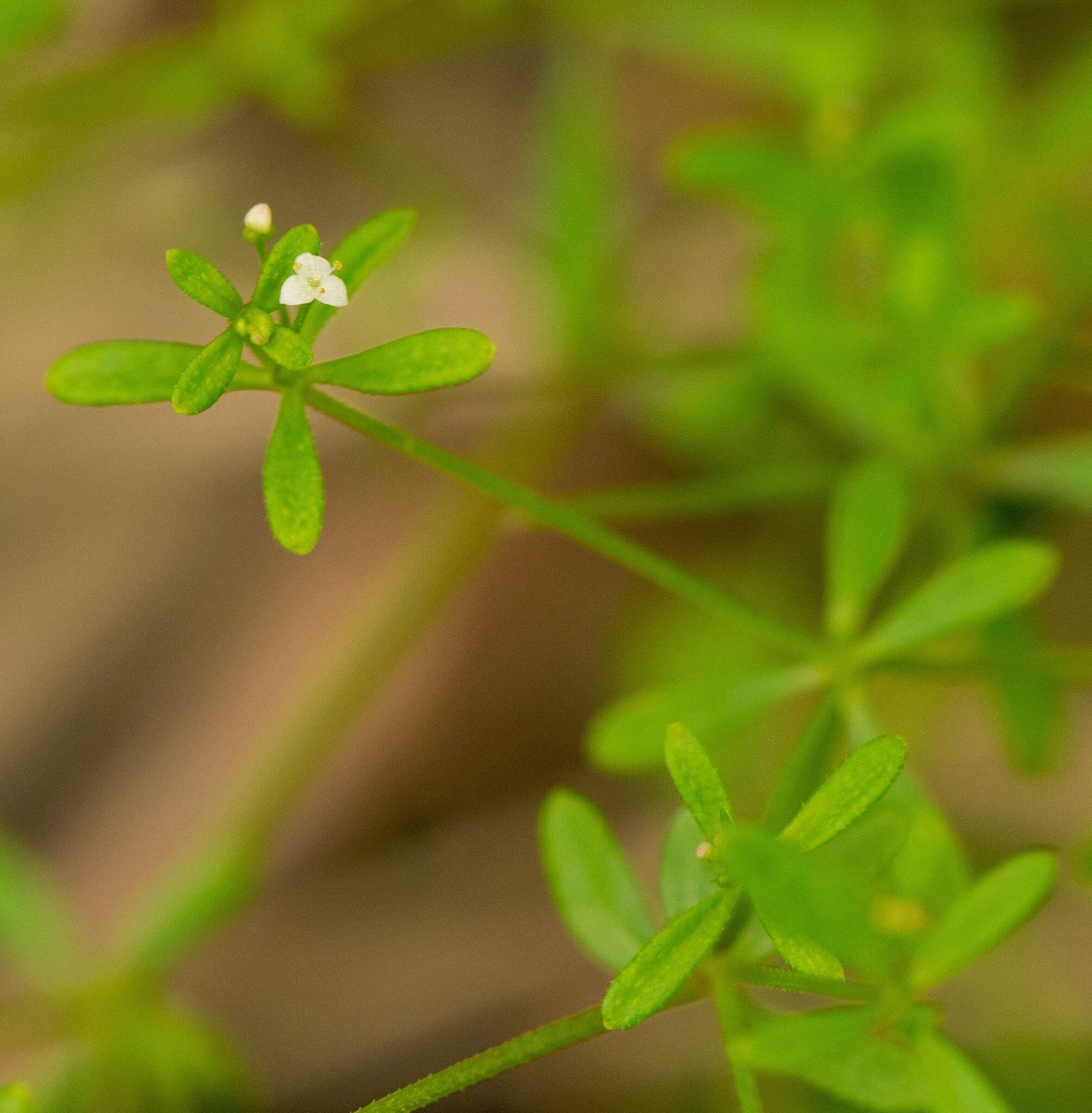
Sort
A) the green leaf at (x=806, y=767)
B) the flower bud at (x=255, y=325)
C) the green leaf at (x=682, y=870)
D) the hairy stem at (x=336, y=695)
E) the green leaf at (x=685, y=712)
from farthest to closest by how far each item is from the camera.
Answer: the hairy stem at (x=336, y=695) → the green leaf at (x=685, y=712) → the green leaf at (x=806, y=767) → the green leaf at (x=682, y=870) → the flower bud at (x=255, y=325)

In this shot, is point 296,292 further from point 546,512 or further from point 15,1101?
point 15,1101

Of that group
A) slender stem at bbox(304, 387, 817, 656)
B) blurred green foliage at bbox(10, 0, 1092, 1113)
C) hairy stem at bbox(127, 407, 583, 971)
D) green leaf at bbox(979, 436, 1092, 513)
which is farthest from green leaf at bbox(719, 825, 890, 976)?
hairy stem at bbox(127, 407, 583, 971)

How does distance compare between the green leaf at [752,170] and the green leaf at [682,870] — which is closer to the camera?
the green leaf at [682,870]

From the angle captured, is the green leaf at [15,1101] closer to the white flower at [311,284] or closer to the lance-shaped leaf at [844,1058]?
the lance-shaped leaf at [844,1058]

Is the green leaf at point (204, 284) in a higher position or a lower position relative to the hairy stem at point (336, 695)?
lower

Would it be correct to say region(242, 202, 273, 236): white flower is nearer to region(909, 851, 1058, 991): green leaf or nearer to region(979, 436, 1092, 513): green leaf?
region(909, 851, 1058, 991): green leaf

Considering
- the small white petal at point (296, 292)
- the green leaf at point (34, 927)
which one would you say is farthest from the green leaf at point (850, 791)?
the green leaf at point (34, 927)

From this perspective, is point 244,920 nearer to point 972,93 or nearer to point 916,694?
point 916,694
